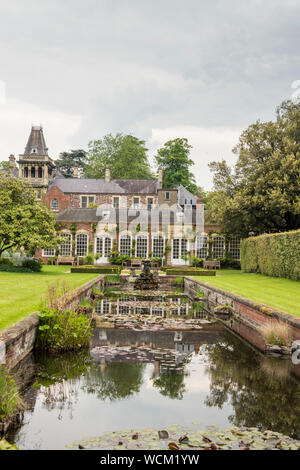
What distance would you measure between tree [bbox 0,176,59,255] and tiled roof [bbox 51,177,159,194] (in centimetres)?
2728

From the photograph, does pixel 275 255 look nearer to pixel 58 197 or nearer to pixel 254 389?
pixel 254 389

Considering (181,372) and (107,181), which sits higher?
(107,181)

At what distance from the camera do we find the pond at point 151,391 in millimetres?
4449

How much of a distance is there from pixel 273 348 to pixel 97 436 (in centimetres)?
447

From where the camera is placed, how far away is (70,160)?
70.7 metres

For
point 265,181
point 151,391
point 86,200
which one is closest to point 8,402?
point 151,391

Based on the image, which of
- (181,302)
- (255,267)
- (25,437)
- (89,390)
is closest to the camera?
(25,437)

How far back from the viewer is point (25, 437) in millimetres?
4039

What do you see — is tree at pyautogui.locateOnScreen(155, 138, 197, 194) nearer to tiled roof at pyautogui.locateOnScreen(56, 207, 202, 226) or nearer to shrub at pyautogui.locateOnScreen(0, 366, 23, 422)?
tiled roof at pyautogui.locateOnScreen(56, 207, 202, 226)

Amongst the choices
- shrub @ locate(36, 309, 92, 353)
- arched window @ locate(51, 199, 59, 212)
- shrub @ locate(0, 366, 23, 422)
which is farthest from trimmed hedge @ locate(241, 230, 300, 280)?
Result: arched window @ locate(51, 199, 59, 212)

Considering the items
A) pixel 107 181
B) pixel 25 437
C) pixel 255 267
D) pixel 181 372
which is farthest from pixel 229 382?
pixel 107 181
